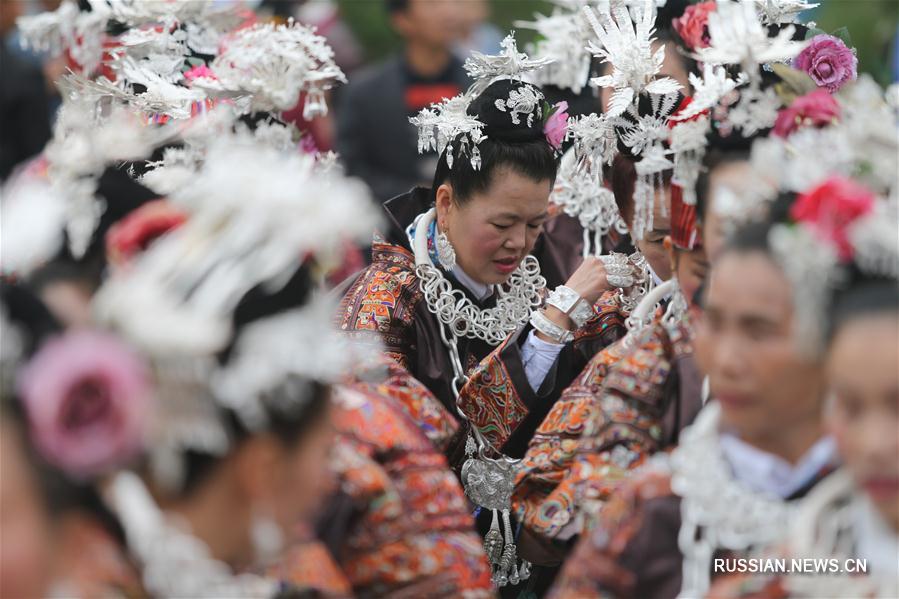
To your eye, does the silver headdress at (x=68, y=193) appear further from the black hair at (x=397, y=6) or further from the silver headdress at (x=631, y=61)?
the black hair at (x=397, y=6)

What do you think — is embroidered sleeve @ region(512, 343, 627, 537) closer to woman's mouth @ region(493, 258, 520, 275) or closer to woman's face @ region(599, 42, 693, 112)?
woman's mouth @ region(493, 258, 520, 275)

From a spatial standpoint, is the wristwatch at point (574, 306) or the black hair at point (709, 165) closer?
the black hair at point (709, 165)

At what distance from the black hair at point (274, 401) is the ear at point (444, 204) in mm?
1717

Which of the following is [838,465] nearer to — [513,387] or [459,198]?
[513,387]

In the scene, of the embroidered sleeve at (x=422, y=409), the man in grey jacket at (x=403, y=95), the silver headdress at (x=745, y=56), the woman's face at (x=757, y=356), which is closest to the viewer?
the woman's face at (x=757, y=356)

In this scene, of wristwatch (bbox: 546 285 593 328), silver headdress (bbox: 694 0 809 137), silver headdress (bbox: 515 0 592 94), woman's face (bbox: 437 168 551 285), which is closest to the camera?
silver headdress (bbox: 694 0 809 137)

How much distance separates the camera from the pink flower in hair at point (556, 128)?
12.7ft

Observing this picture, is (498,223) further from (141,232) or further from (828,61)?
(141,232)

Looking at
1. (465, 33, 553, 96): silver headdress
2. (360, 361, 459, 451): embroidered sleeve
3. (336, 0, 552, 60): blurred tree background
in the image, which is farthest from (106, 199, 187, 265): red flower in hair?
(336, 0, 552, 60): blurred tree background

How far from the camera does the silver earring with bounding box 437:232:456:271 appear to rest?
12.6ft

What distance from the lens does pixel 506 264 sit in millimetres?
3840

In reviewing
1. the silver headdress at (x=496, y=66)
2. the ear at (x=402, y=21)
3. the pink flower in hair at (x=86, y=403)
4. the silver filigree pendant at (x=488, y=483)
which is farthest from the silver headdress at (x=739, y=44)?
the ear at (x=402, y=21)

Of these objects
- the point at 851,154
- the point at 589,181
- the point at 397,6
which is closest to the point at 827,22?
the point at 397,6

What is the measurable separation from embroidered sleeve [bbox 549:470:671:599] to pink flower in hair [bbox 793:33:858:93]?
1474mm
